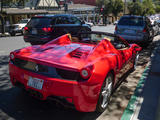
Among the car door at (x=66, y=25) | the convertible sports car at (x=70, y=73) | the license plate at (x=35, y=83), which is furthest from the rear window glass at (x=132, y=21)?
the license plate at (x=35, y=83)

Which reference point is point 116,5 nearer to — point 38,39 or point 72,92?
point 38,39

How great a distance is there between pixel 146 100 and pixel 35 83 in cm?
241

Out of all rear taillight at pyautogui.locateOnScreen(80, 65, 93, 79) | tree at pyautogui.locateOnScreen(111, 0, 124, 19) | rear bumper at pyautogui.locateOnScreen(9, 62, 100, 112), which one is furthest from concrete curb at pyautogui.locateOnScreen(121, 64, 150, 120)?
tree at pyautogui.locateOnScreen(111, 0, 124, 19)

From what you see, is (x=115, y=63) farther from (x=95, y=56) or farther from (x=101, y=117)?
(x=101, y=117)

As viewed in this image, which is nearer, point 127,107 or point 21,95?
point 127,107

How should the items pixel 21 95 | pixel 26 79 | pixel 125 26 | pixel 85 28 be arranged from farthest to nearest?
pixel 85 28 → pixel 125 26 → pixel 21 95 → pixel 26 79

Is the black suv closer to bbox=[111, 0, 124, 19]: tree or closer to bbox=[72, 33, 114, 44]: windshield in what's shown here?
bbox=[72, 33, 114, 44]: windshield

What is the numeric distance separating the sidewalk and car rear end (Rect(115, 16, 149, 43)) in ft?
14.4

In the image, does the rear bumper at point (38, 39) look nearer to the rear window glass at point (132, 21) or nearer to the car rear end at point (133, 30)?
the car rear end at point (133, 30)

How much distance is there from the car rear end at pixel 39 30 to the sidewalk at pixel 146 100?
5296 mm

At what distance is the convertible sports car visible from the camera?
9.49 feet

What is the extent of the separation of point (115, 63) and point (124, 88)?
1.25 m

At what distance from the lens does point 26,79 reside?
326 cm

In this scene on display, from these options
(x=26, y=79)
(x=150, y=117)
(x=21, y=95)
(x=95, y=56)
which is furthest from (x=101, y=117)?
(x=21, y=95)
